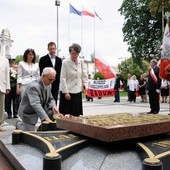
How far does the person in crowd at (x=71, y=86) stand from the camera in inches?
207

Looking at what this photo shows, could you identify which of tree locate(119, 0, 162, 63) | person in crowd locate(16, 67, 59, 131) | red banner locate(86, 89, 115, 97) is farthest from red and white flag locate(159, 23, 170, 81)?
tree locate(119, 0, 162, 63)

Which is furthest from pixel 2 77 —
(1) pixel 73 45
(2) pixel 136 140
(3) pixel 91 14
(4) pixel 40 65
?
(3) pixel 91 14

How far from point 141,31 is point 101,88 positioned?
17.2 meters

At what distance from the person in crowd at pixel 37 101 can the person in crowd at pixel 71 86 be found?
101 cm

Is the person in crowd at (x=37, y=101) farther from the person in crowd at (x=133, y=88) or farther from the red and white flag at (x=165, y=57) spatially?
the person in crowd at (x=133, y=88)

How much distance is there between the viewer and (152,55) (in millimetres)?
33688

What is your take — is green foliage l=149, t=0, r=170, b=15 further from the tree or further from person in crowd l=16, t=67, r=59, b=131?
the tree

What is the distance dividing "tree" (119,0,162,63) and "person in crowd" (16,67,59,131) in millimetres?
30458

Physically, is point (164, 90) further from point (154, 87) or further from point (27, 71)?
point (27, 71)

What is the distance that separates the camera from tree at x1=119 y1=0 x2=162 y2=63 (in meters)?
34.0

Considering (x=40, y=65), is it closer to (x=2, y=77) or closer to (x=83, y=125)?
(x=2, y=77)

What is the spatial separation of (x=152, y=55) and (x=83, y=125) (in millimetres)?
31835

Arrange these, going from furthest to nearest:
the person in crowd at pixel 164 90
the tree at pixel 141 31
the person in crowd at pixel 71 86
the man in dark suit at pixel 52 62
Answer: the tree at pixel 141 31 < the person in crowd at pixel 164 90 < the man in dark suit at pixel 52 62 < the person in crowd at pixel 71 86

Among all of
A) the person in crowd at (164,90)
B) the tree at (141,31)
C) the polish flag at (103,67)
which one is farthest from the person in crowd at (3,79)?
the tree at (141,31)
